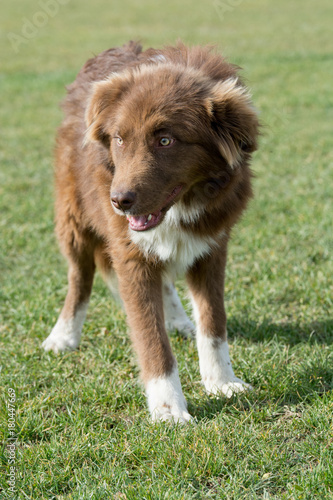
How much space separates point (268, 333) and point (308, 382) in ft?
2.32

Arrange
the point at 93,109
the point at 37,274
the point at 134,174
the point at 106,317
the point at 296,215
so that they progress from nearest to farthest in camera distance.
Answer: the point at 134,174, the point at 93,109, the point at 106,317, the point at 37,274, the point at 296,215

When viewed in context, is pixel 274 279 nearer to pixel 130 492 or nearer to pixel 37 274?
pixel 37 274

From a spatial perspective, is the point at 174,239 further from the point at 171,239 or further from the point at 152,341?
the point at 152,341

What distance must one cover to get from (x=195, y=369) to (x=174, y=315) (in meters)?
0.67

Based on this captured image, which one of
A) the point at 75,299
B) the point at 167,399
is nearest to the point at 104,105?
the point at 75,299

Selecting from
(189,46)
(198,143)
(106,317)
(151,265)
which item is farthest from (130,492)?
(189,46)

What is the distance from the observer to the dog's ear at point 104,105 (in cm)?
329

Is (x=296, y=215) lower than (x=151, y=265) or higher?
lower

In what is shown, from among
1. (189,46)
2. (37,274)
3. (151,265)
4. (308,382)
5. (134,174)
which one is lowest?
(37,274)

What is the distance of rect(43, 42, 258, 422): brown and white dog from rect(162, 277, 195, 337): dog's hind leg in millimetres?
689

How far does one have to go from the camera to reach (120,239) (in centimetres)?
348

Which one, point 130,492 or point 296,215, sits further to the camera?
point 296,215

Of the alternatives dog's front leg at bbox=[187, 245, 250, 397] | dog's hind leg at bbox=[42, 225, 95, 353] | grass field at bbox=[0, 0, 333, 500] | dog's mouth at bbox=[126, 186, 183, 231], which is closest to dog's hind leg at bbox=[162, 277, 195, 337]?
grass field at bbox=[0, 0, 333, 500]

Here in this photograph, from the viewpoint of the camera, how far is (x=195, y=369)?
3.88 meters
